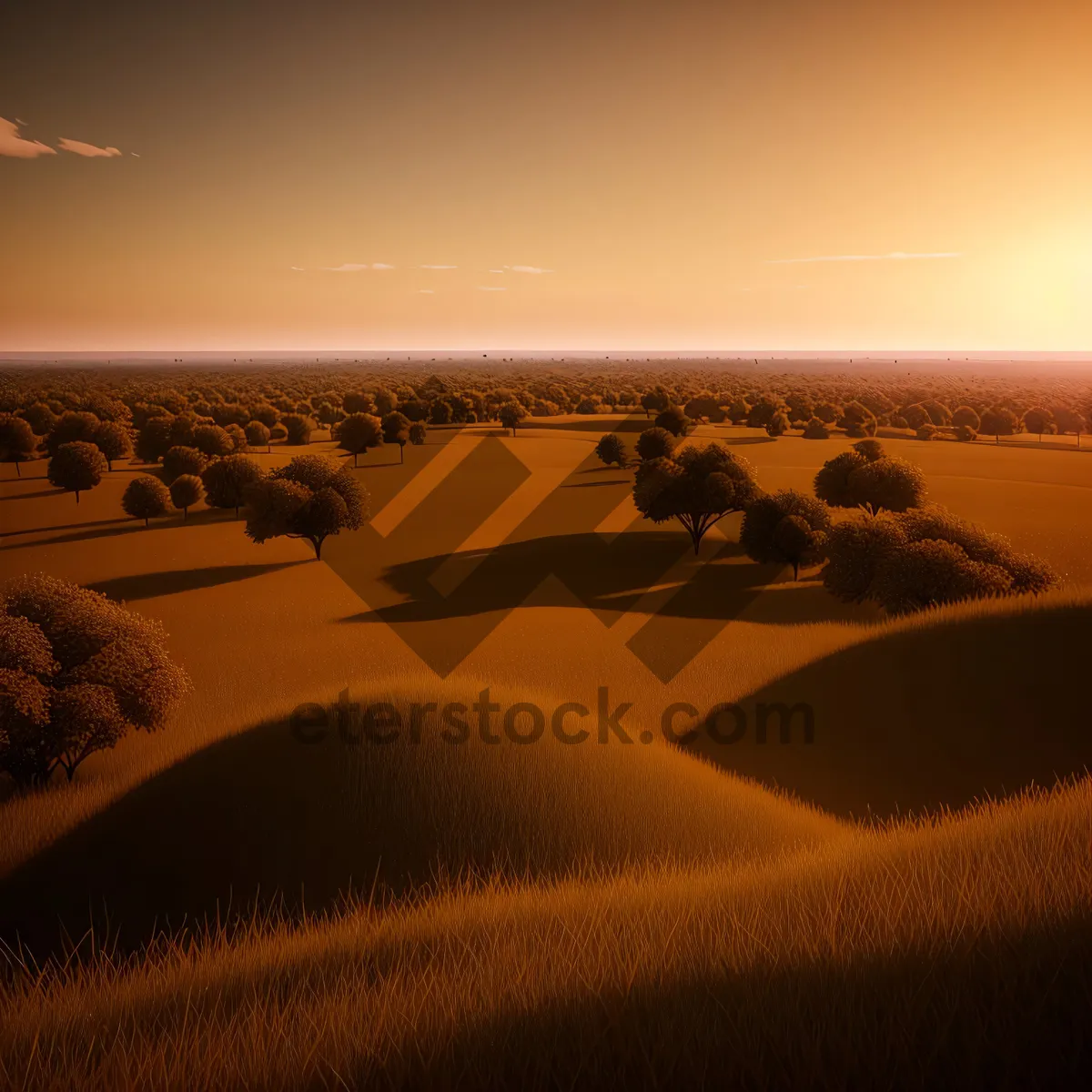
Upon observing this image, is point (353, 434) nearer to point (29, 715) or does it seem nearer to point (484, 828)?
point (29, 715)

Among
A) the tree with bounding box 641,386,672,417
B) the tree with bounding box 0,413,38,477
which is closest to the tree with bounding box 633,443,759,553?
the tree with bounding box 0,413,38,477

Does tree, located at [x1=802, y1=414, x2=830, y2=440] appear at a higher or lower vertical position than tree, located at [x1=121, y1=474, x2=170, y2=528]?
higher

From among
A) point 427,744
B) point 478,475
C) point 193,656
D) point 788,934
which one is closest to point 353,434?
point 478,475

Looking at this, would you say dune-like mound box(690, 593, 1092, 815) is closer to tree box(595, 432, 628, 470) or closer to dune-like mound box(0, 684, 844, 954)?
dune-like mound box(0, 684, 844, 954)

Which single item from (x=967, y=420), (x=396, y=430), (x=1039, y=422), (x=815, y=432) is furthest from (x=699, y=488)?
(x=1039, y=422)

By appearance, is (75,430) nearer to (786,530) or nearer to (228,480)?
(228,480)
